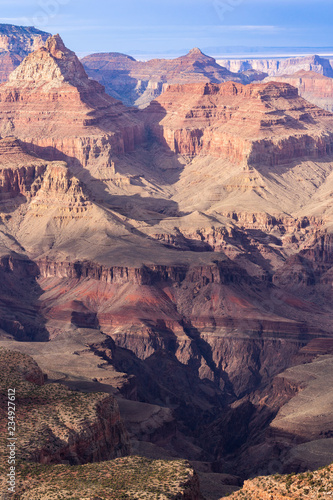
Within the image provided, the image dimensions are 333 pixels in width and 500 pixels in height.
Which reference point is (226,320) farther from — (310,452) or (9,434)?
(9,434)

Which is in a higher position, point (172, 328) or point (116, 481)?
point (116, 481)

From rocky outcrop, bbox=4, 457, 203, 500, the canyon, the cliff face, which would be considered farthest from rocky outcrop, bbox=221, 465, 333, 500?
the canyon

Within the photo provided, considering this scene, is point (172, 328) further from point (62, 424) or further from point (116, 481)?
point (116, 481)

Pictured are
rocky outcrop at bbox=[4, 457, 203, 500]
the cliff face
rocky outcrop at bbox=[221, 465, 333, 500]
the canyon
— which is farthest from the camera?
the canyon

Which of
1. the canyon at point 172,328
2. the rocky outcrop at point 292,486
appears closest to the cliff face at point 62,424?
the canyon at point 172,328

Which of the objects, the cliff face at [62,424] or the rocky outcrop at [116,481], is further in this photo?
the cliff face at [62,424]

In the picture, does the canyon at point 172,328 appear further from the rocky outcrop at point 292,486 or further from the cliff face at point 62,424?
the rocky outcrop at point 292,486

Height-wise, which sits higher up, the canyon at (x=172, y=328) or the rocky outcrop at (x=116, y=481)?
the rocky outcrop at (x=116, y=481)

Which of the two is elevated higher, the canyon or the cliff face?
the cliff face

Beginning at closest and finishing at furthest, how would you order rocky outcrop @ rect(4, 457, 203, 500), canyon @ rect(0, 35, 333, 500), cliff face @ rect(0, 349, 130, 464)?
rocky outcrop @ rect(4, 457, 203, 500) → cliff face @ rect(0, 349, 130, 464) → canyon @ rect(0, 35, 333, 500)

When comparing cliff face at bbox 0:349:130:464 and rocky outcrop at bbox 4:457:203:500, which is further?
cliff face at bbox 0:349:130:464

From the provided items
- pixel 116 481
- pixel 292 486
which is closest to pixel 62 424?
pixel 116 481

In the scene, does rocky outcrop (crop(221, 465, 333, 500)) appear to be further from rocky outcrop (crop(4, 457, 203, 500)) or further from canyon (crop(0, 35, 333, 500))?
canyon (crop(0, 35, 333, 500))
